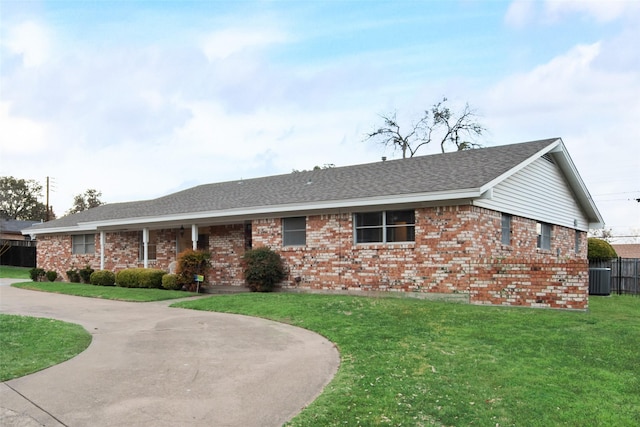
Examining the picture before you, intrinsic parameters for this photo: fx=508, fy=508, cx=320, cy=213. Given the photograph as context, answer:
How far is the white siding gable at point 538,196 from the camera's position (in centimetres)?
1550

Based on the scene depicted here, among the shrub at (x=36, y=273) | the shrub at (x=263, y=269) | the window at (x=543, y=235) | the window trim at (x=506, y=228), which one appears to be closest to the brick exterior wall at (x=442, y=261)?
the window trim at (x=506, y=228)

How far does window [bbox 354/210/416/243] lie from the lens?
1481cm

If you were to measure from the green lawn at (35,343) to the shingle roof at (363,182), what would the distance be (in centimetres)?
838

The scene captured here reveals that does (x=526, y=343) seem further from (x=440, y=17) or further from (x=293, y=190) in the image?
(x=293, y=190)

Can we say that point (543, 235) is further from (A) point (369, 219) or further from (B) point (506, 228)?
(A) point (369, 219)

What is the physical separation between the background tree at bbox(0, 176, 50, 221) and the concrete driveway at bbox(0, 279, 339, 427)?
5892 cm

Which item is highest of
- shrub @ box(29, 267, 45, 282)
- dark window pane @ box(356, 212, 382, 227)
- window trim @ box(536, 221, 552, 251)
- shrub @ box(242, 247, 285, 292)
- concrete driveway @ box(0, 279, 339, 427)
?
dark window pane @ box(356, 212, 382, 227)

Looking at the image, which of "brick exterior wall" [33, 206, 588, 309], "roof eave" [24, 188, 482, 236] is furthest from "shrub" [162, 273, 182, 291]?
"roof eave" [24, 188, 482, 236]

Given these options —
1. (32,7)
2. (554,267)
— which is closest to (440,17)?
(554,267)

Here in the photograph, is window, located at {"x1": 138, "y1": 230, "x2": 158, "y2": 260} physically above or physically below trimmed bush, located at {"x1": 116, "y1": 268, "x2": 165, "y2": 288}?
above

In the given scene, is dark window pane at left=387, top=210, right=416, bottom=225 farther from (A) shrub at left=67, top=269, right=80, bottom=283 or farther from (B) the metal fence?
(A) shrub at left=67, top=269, right=80, bottom=283

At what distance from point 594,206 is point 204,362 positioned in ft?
66.8

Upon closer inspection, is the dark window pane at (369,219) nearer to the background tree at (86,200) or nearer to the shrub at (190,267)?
the shrub at (190,267)

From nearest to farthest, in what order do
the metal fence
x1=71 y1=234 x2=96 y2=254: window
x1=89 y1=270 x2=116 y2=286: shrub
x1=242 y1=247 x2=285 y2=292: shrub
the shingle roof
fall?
the shingle roof, x1=242 y1=247 x2=285 y2=292: shrub, the metal fence, x1=89 y1=270 x2=116 y2=286: shrub, x1=71 y1=234 x2=96 y2=254: window
